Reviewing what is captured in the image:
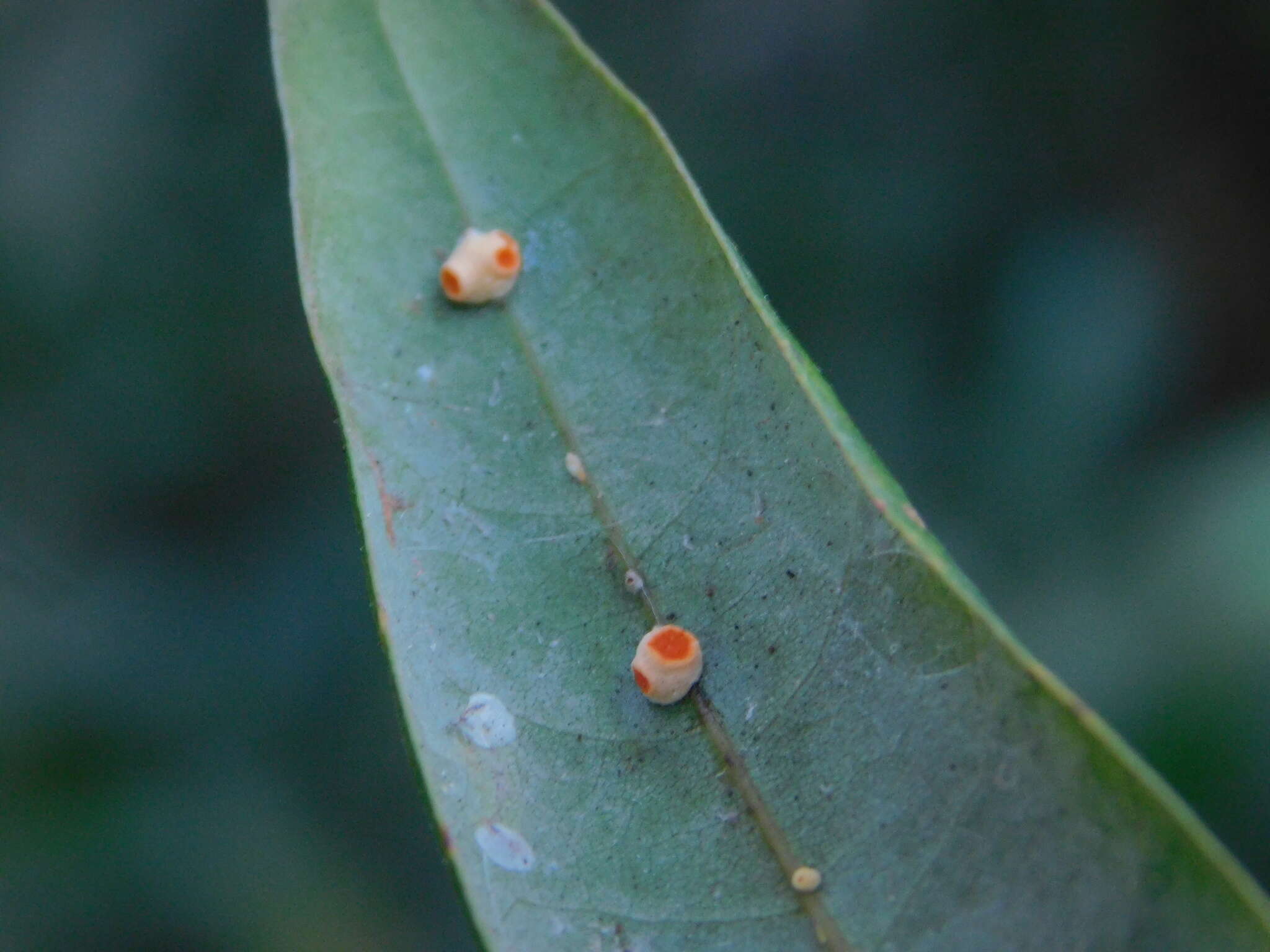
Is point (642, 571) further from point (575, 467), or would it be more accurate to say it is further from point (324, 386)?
point (324, 386)

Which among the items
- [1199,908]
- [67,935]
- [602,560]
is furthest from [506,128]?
[67,935]

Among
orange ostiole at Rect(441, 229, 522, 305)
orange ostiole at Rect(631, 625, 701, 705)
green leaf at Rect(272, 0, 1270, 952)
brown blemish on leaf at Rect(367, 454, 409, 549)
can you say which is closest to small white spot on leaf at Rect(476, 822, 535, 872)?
green leaf at Rect(272, 0, 1270, 952)

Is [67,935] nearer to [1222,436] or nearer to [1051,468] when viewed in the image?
[1051,468]

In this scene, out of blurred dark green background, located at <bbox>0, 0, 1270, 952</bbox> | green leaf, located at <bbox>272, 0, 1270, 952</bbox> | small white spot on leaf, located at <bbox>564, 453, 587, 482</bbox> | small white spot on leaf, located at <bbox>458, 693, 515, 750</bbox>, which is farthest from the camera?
blurred dark green background, located at <bbox>0, 0, 1270, 952</bbox>

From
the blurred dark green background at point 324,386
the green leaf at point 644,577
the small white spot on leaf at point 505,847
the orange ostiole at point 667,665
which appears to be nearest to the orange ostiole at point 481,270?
the green leaf at point 644,577

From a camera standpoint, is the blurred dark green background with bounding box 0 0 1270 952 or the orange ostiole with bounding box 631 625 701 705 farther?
the blurred dark green background with bounding box 0 0 1270 952

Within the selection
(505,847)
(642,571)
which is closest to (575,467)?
(642,571)

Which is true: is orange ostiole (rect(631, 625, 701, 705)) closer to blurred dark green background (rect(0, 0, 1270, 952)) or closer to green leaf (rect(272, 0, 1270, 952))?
green leaf (rect(272, 0, 1270, 952))
